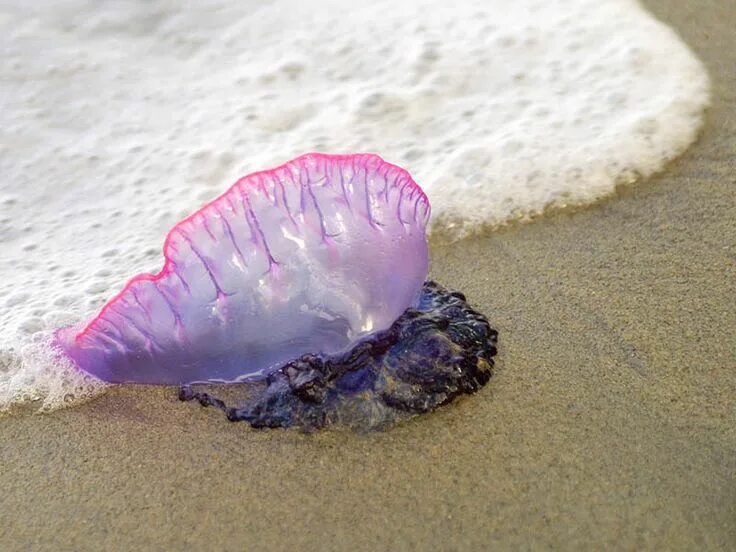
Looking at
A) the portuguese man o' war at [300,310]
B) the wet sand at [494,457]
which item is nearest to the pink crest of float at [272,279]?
the portuguese man o' war at [300,310]

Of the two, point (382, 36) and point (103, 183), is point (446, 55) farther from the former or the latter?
point (103, 183)

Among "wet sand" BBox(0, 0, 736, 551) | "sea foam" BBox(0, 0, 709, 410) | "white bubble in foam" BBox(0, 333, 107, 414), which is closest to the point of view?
"wet sand" BBox(0, 0, 736, 551)

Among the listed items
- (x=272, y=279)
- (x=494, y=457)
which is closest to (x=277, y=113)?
(x=272, y=279)

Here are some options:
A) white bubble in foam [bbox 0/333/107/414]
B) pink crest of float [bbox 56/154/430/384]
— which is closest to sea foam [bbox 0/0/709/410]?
white bubble in foam [bbox 0/333/107/414]

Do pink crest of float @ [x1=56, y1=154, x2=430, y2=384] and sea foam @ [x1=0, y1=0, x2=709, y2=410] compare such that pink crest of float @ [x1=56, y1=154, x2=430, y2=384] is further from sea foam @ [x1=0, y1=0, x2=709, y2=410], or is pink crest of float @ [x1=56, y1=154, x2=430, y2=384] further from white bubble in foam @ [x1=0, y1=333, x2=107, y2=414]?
sea foam @ [x1=0, y1=0, x2=709, y2=410]

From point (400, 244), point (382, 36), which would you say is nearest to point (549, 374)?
point (400, 244)

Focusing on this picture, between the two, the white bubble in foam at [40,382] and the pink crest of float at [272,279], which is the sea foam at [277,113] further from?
the pink crest of float at [272,279]

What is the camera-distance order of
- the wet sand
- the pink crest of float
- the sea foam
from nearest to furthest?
Answer: the wet sand
the pink crest of float
the sea foam

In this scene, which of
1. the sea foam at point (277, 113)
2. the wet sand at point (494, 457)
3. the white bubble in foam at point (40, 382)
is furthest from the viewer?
the sea foam at point (277, 113)
